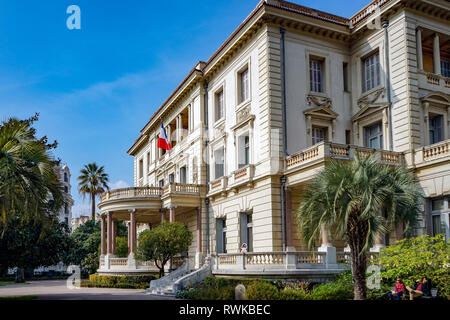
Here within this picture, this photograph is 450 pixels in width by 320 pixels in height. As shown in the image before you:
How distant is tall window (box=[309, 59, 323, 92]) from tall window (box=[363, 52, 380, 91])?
249 cm

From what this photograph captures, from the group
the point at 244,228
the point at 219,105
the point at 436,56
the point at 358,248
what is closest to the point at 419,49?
the point at 436,56

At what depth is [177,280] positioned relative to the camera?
1124 inches

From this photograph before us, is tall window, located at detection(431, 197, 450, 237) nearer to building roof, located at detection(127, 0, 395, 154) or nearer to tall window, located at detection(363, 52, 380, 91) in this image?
tall window, located at detection(363, 52, 380, 91)

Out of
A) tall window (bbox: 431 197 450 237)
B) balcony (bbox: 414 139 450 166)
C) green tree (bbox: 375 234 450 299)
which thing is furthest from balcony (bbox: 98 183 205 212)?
green tree (bbox: 375 234 450 299)

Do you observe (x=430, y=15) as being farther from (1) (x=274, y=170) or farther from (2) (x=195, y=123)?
(2) (x=195, y=123)

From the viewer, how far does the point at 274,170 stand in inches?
1070

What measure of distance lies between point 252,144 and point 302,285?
9.97 meters

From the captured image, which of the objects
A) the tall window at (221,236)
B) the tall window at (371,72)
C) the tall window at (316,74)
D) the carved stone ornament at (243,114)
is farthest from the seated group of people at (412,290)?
the tall window at (221,236)

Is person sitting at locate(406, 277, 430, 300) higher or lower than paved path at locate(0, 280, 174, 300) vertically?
higher

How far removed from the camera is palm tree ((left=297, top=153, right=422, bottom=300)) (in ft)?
53.7

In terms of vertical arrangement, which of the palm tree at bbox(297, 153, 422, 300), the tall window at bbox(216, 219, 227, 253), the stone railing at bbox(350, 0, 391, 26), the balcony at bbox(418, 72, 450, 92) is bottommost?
the tall window at bbox(216, 219, 227, 253)

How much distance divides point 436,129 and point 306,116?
6894 millimetres

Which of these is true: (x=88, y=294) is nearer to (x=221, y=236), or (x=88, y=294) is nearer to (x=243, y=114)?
(x=221, y=236)

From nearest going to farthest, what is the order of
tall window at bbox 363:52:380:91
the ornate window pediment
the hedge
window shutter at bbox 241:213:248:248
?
tall window at bbox 363:52:380:91, the ornate window pediment, window shutter at bbox 241:213:248:248, the hedge
